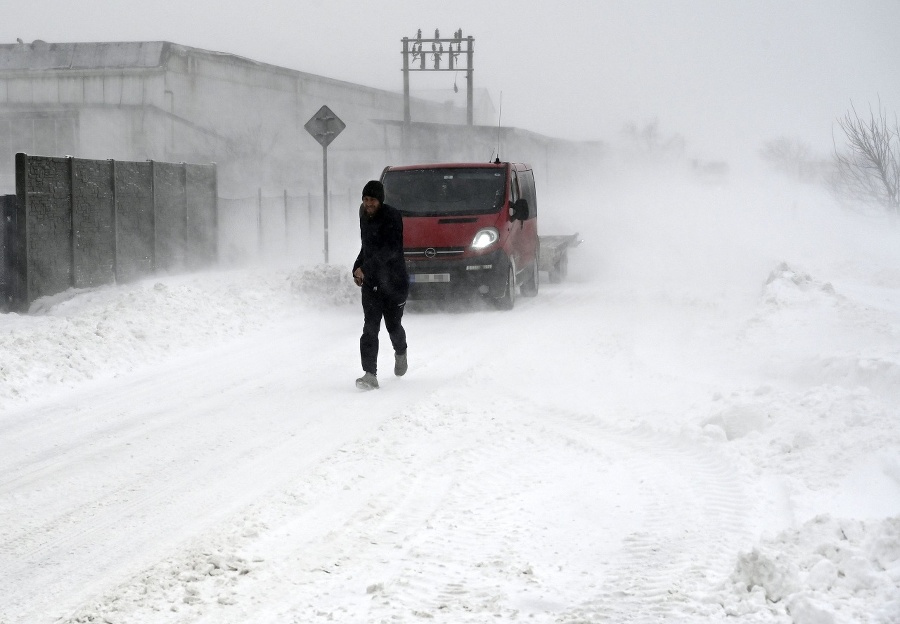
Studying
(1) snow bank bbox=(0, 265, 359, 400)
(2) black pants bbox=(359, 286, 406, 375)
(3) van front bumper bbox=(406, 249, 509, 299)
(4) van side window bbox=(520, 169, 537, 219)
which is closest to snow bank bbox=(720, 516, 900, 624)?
(2) black pants bbox=(359, 286, 406, 375)

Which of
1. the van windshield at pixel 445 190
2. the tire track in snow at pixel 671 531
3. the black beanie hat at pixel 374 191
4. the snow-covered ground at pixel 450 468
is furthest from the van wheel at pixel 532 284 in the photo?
the tire track in snow at pixel 671 531

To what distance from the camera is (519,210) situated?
48.3 feet

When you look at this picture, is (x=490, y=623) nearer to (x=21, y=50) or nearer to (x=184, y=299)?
(x=184, y=299)

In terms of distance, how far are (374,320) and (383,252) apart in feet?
2.01

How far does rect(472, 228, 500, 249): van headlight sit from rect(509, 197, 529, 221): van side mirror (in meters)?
0.63

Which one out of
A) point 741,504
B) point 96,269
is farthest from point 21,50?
point 741,504

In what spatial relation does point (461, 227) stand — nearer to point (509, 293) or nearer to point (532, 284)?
point (509, 293)

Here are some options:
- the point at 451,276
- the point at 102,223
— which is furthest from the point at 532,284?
the point at 102,223

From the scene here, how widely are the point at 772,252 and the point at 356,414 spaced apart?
20134 millimetres

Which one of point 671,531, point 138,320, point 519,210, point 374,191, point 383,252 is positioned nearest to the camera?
point 671,531

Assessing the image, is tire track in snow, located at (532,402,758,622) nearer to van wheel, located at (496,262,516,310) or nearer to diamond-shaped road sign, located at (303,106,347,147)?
van wheel, located at (496,262,516,310)

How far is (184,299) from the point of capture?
12398mm

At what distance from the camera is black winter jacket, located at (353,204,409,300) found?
28.7 feet

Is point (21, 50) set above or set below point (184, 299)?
above
